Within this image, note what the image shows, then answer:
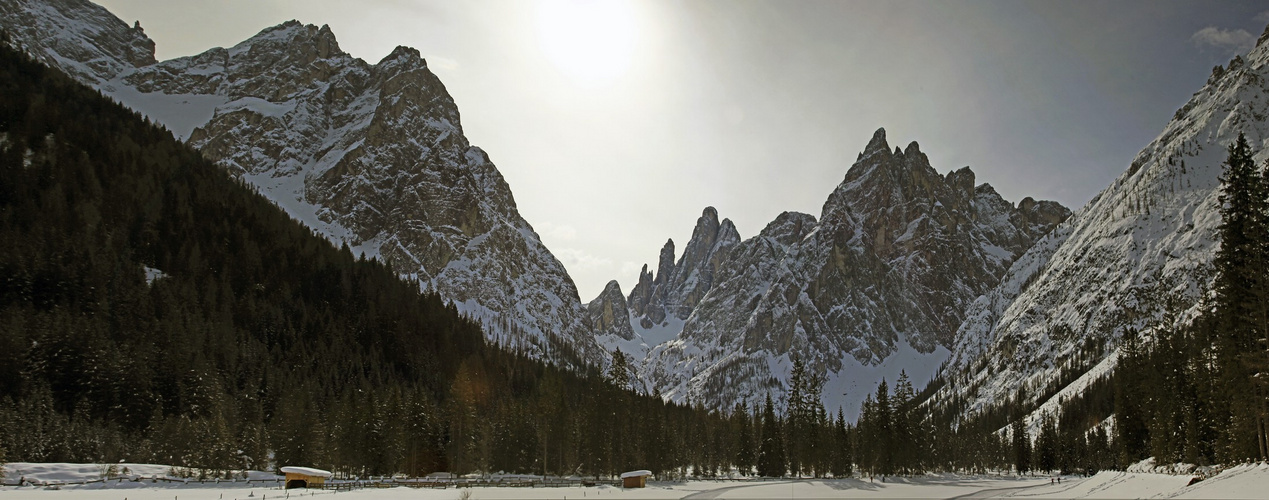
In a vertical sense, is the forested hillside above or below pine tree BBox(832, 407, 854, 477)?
above

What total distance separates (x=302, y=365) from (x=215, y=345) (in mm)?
11845

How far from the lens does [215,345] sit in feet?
325

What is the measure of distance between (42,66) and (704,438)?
148 metres

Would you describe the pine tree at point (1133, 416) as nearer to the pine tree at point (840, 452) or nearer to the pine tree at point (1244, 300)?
the pine tree at point (840, 452)

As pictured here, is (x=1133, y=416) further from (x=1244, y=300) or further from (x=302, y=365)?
(x=302, y=365)

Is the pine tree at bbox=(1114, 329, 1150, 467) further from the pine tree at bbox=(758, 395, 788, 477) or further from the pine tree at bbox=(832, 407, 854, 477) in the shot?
the pine tree at bbox=(758, 395, 788, 477)

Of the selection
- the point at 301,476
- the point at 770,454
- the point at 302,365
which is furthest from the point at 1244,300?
the point at 302,365

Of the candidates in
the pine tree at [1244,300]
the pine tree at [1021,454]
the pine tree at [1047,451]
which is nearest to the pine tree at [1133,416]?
the pine tree at [1244,300]

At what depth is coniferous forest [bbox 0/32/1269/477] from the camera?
63.9 metres

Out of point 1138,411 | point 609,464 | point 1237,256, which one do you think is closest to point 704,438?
point 609,464

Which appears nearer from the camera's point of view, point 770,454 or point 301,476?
point 301,476

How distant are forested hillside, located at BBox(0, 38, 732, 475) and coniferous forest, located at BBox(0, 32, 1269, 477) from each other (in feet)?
1.05

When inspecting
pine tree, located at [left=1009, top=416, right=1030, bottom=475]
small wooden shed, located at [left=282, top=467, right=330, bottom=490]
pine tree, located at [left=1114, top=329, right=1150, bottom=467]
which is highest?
pine tree, located at [left=1114, top=329, right=1150, bottom=467]

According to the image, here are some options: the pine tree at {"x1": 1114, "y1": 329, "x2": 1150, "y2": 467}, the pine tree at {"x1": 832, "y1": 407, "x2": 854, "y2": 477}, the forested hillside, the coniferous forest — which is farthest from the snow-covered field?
the pine tree at {"x1": 832, "y1": 407, "x2": 854, "y2": 477}
